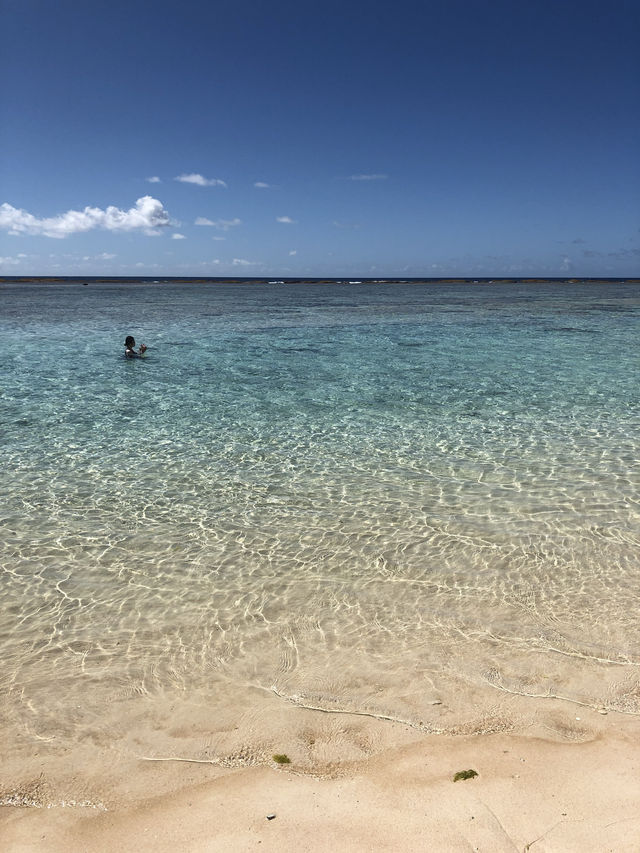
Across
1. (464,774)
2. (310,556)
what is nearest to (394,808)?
(464,774)

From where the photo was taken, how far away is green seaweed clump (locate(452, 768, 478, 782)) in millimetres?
3994

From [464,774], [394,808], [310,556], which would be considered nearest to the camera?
[394,808]

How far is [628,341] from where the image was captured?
29156 millimetres

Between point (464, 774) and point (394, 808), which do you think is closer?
point (394, 808)

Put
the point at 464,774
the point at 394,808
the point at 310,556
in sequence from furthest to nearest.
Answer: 1. the point at 310,556
2. the point at 464,774
3. the point at 394,808

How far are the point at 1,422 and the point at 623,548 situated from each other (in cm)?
1406

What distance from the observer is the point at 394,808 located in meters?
3.77

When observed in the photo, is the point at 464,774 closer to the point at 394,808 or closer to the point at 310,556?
the point at 394,808

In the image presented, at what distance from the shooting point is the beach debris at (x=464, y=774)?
3.99 meters

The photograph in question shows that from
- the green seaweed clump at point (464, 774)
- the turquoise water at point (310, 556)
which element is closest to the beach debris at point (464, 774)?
the green seaweed clump at point (464, 774)

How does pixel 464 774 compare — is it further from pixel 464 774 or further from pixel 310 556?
pixel 310 556

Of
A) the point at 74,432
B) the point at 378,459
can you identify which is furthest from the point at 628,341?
the point at 74,432

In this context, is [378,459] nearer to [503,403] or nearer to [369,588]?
[369,588]

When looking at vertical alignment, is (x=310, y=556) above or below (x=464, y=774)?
above
